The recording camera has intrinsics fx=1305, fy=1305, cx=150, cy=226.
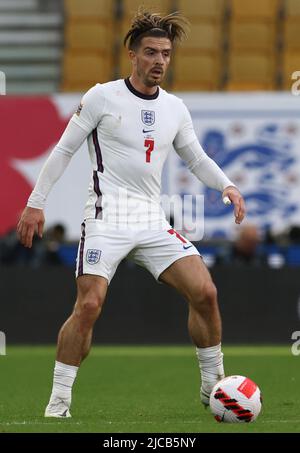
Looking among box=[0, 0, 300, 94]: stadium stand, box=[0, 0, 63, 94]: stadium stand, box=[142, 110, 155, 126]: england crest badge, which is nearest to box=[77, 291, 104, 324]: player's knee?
box=[142, 110, 155, 126]: england crest badge

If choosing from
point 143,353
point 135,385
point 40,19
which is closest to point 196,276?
point 135,385

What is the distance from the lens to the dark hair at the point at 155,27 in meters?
8.18

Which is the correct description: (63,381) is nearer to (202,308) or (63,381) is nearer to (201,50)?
(202,308)

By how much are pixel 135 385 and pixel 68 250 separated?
654 centimetres

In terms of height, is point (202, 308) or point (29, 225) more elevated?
point (29, 225)

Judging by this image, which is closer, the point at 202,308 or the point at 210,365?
the point at 202,308

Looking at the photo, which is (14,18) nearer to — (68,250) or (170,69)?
(170,69)

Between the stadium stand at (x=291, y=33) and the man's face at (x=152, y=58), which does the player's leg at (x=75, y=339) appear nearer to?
the man's face at (x=152, y=58)

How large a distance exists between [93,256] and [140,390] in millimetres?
3054

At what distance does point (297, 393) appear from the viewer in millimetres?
10070

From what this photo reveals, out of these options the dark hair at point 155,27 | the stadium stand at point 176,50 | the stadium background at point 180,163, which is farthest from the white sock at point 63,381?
the stadium stand at point 176,50

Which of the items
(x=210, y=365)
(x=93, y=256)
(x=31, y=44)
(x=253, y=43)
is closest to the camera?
(x=93, y=256)

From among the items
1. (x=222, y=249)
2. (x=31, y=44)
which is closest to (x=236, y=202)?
(x=222, y=249)

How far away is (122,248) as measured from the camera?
8.06m
